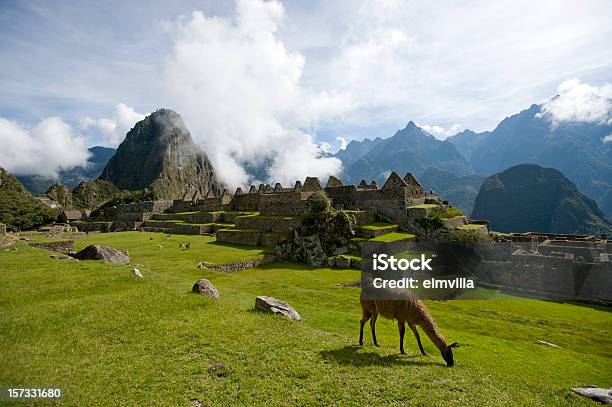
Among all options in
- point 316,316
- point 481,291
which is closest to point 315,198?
point 481,291

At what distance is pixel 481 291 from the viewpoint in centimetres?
2284

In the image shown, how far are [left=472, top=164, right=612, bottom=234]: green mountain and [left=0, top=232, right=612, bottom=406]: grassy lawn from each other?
407ft

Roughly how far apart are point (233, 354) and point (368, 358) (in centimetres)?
309

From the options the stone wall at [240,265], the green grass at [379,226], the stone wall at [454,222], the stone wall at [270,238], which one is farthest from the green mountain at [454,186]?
the stone wall at [240,265]

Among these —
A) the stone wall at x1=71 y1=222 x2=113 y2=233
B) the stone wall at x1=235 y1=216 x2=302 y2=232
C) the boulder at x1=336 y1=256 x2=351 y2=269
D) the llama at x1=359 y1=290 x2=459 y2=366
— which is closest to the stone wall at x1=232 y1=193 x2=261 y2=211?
the stone wall at x1=235 y1=216 x2=302 y2=232

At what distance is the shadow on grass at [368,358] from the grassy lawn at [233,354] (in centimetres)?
3

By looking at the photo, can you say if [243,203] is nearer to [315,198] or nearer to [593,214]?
[315,198]

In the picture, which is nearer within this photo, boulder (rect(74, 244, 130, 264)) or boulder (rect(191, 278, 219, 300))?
boulder (rect(191, 278, 219, 300))

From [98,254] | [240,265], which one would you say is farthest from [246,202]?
[98,254]

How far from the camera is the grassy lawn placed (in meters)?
5.47

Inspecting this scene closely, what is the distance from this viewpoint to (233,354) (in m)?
6.80

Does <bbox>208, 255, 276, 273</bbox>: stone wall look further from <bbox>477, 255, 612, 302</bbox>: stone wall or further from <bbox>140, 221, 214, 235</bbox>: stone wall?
<bbox>140, 221, 214, 235</bbox>: stone wall

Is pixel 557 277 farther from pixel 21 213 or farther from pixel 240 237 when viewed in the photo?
pixel 21 213

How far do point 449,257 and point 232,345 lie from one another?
85.1ft
